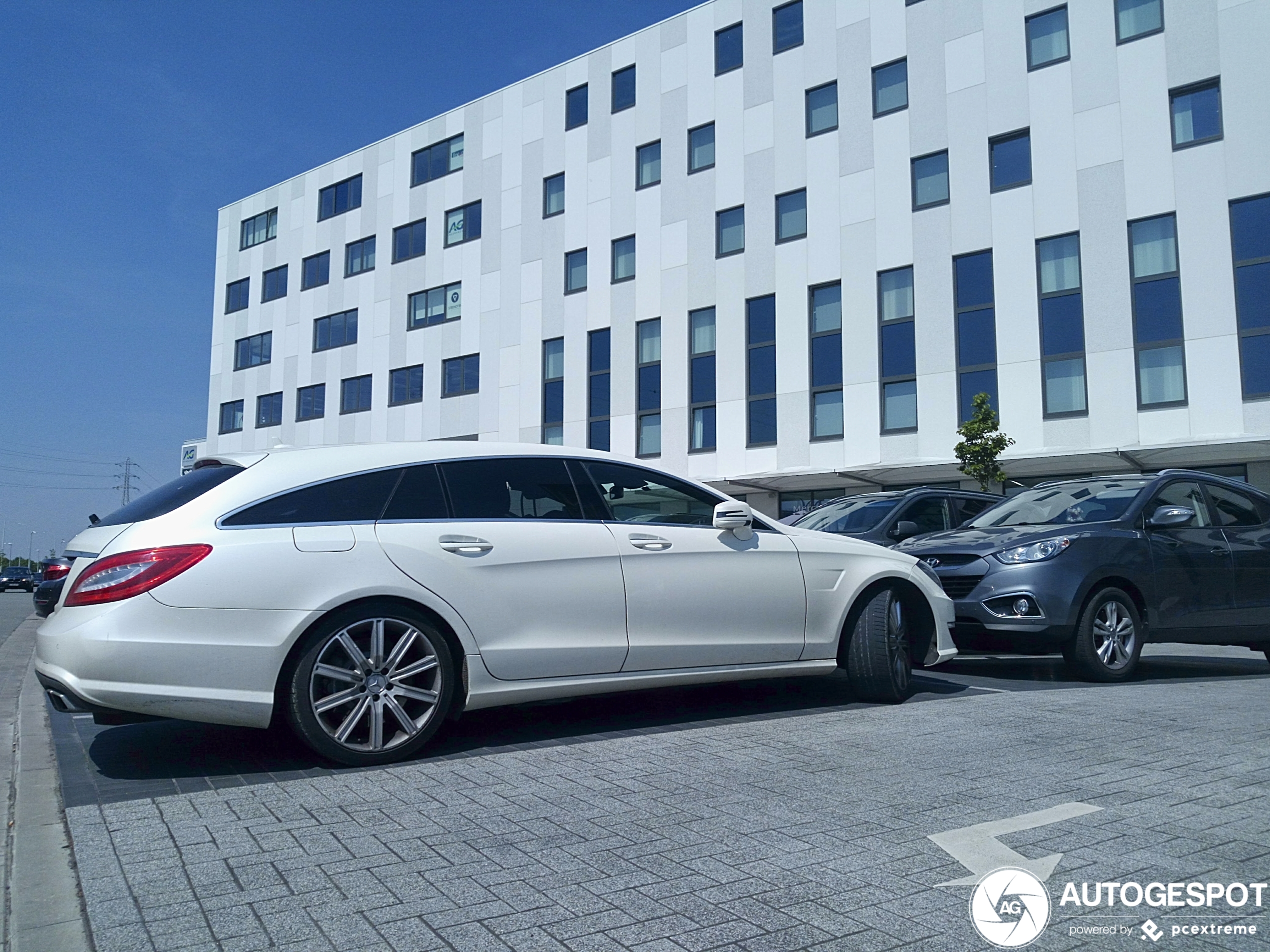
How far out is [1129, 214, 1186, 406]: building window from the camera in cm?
2183

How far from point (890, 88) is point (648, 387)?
10.5 meters

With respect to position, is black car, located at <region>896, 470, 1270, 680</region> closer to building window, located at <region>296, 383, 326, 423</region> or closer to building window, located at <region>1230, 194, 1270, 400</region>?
building window, located at <region>1230, 194, 1270, 400</region>

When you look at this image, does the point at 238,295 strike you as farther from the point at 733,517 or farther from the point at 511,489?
the point at 733,517

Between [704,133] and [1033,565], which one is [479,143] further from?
[1033,565]

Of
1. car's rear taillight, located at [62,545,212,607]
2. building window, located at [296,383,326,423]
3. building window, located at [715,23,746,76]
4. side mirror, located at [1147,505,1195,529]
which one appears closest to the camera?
car's rear taillight, located at [62,545,212,607]

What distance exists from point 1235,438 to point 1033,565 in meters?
16.1

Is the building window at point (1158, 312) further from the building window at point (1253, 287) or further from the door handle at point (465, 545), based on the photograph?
the door handle at point (465, 545)

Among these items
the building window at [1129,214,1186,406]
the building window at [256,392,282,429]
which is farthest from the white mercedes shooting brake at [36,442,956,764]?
the building window at [256,392,282,429]

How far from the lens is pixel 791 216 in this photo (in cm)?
2780

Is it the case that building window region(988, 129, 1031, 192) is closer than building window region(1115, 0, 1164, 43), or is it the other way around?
building window region(1115, 0, 1164, 43)

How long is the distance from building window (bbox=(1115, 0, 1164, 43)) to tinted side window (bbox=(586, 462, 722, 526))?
22623mm

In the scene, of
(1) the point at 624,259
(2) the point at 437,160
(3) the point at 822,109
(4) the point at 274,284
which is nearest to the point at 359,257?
(2) the point at 437,160

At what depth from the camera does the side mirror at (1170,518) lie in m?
7.49

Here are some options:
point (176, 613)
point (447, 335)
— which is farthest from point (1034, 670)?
point (447, 335)
